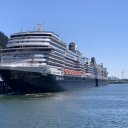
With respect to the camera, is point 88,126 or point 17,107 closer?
point 88,126

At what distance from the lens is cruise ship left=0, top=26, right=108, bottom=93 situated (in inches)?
3580

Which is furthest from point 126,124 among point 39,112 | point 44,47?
point 44,47

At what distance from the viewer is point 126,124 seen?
144ft

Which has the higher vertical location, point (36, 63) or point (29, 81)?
point (36, 63)

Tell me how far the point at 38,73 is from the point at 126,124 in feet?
166

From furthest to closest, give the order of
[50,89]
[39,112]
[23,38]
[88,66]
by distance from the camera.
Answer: [88,66] → [23,38] → [50,89] → [39,112]

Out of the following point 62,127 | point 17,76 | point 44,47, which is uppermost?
point 44,47

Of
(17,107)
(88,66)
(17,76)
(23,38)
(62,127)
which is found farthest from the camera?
(88,66)

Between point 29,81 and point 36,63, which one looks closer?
point 29,81

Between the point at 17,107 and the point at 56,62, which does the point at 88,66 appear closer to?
the point at 56,62

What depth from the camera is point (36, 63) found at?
96.4 metres

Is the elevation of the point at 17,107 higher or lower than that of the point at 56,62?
lower

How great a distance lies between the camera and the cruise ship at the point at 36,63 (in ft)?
298

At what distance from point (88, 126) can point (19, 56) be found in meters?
60.3
